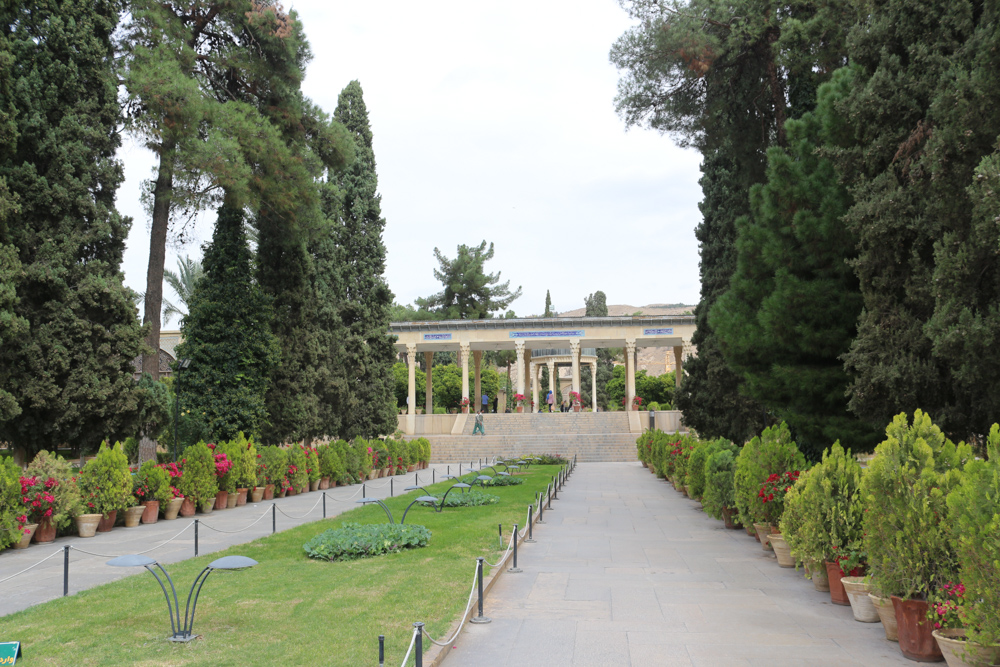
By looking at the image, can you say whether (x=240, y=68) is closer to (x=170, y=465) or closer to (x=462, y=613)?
(x=170, y=465)

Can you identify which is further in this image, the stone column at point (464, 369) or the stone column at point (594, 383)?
the stone column at point (594, 383)

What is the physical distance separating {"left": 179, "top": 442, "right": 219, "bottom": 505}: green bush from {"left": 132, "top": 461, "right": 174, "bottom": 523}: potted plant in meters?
0.78

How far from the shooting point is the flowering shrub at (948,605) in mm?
4730

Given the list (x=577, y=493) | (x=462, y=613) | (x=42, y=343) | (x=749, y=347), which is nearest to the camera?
(x=462, y=613)

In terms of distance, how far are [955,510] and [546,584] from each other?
439 centimetres

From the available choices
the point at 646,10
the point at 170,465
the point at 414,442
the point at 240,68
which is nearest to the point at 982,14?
the point at 646,10

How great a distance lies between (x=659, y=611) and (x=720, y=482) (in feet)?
19.7

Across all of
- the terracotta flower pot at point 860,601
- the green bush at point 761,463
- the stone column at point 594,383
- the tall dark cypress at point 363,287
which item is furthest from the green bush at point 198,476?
the stone column at point 594,383

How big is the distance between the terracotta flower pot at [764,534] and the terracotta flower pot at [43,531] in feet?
35.0

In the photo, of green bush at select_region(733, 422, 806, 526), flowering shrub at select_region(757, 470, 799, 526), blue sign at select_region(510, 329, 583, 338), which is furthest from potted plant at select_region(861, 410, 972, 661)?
blue sign at select_region(510, 329, 583, 338)

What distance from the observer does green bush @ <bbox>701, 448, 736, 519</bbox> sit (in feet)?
40.1

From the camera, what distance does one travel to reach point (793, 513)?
783cm

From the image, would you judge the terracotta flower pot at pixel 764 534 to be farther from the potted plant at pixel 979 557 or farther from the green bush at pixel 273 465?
the green bush at pixel 273 465

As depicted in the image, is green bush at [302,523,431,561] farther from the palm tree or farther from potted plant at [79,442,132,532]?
the palm tree
